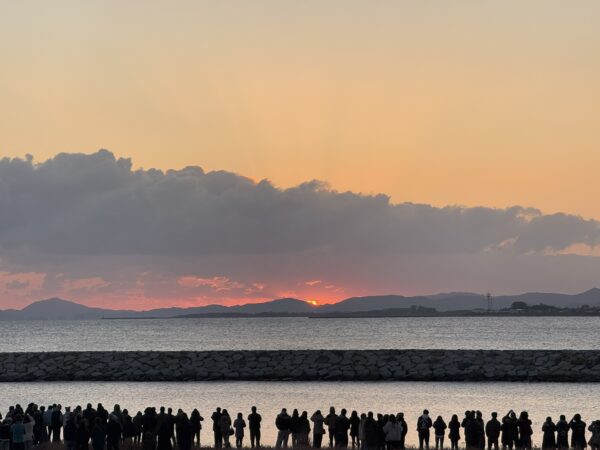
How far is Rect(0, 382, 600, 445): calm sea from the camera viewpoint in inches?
1619

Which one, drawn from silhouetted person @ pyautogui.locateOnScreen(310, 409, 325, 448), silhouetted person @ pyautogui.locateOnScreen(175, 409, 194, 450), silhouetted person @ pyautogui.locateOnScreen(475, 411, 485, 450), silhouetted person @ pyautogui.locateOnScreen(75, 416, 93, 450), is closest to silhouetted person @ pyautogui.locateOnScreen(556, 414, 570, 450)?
silhouetted person @ pyautogui.locateOnScreen(475, 411, 485, 450)

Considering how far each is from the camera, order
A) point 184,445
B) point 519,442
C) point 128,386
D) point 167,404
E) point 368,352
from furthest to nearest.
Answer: point 368,352
point 128,386
point 167,404
point 519,442
point 184,445

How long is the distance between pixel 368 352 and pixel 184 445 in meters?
39.4

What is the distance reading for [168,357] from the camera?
6519cm

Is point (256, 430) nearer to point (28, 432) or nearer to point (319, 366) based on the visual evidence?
point (28, 432)

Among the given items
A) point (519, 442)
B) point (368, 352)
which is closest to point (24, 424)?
point (519, 442)

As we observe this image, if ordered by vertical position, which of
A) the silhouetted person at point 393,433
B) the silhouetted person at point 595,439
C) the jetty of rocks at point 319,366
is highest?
the jetty of rocks at point 319,366

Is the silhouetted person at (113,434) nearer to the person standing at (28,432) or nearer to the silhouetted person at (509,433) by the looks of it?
the person standing at (28,432)

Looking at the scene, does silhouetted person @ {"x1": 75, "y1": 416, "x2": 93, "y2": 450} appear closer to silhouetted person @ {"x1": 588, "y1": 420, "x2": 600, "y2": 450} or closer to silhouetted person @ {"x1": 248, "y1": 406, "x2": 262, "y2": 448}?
silhouetted person @ {"x1": 248, "y1": 406, "x2": 262, "y2": 448}

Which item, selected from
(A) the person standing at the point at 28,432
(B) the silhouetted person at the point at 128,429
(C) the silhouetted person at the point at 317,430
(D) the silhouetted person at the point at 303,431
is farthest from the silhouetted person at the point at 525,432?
(A) the person standing at the point at 28,432

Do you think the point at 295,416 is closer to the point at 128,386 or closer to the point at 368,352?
the point at 128,386

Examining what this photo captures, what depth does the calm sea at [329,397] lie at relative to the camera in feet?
135

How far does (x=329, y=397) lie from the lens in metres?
47.1

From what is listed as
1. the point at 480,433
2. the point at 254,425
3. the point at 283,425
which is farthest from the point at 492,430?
the point at 254,425
